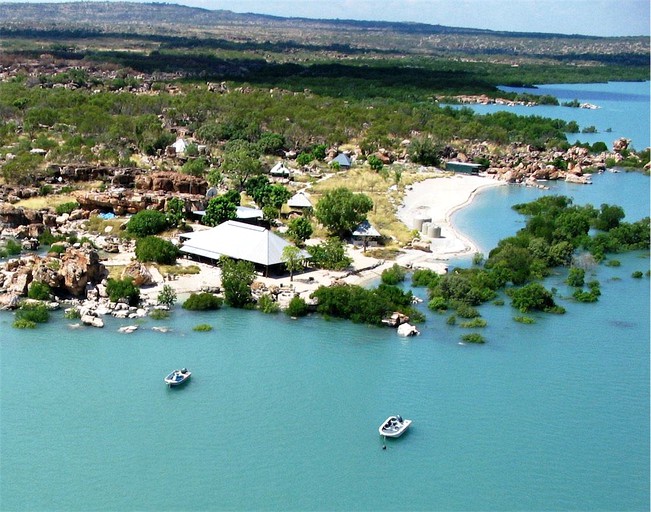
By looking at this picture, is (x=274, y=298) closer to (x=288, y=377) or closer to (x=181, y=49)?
(x=288, y=377)

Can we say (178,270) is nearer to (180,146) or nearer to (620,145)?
(180,146)

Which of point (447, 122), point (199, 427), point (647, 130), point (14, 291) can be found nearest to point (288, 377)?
point (199, 427)

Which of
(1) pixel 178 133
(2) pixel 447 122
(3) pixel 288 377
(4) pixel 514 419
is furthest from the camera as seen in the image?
(2) pixel 447 122

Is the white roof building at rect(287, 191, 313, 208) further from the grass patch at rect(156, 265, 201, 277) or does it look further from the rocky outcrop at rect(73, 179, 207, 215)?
the grass patch at rect(156, 265, 201, 277)

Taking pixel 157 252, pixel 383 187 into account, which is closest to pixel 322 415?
pixel 157 252

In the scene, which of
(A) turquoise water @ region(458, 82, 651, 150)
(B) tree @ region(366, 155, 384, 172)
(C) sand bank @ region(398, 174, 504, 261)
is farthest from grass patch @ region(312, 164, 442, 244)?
(A) turquoise water @ region(458, 82, 651, 150)

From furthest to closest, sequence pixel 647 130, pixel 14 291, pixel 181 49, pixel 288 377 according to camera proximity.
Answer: pixel 181 49 < pixel 647 130 < pixel 14 291 < pixel 288 377

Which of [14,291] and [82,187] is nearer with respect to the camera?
[14,291]
